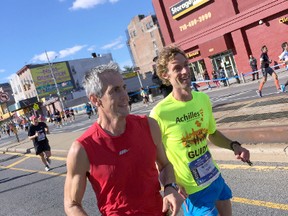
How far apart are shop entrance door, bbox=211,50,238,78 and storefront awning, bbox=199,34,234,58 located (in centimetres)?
74

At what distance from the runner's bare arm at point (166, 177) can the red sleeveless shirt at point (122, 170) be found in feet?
0.34

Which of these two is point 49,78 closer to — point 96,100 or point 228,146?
point 228,146

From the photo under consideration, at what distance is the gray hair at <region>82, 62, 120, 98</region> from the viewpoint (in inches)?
85.9

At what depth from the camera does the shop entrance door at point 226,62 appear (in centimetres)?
2945

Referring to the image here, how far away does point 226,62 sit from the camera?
30062 mm

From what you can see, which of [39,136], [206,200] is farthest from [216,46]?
[206,200]

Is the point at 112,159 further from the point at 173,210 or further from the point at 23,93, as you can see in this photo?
the point at 23,93

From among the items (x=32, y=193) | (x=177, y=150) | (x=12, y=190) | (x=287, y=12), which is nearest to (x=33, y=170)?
(x=12, y=190)

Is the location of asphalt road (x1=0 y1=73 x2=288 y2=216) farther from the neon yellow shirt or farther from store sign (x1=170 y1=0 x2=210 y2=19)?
store sign (x1=170 y1=0 x2=210 y2=19)

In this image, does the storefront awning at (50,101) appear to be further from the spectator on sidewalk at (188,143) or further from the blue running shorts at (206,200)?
the blue running shorts at (206,200)

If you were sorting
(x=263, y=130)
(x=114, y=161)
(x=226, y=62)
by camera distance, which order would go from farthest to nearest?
1. (x=226, y=62)
2. (x=263, y=130)
3. (x=114, y=161)

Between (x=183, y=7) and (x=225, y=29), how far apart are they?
5.23 m

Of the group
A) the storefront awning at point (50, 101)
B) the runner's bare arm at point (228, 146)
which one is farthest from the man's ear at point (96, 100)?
the storefront awning at point (50, 101)

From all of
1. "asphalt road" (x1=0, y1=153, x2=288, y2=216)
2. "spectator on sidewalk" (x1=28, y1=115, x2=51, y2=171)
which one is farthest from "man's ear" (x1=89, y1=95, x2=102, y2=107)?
"spectator on sidewalk" (x1=28, y1=115, x2=51, y2=171)
